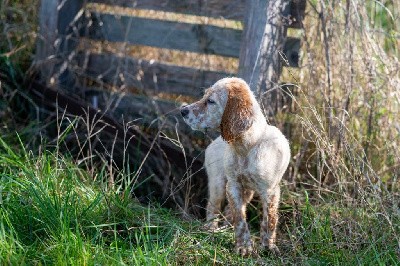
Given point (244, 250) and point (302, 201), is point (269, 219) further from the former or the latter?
point (302, 201)

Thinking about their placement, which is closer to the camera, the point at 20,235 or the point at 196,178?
the point at 20,235

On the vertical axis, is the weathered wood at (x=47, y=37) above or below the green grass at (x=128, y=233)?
above

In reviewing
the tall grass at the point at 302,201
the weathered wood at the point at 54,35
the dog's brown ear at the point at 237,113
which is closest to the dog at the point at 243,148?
the dog's brown ear at the point at 237,113

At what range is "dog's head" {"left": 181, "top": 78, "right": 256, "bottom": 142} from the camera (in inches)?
172

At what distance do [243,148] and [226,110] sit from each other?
0.27 meters

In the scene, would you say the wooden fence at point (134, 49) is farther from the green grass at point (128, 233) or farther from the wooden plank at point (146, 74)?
the green grass at point (128, 233)

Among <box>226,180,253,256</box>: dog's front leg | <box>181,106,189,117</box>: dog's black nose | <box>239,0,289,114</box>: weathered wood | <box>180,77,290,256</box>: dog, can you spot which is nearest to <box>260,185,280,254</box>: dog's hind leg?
<box>180,77,290,256</box>: dog

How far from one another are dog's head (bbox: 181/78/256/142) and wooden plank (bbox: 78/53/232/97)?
166cm

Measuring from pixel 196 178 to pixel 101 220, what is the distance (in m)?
1.42

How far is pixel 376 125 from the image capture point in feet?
18.4

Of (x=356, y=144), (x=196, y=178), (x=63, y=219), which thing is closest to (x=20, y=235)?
(x=63, y=219)

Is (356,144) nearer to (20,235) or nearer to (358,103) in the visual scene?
(358,103)

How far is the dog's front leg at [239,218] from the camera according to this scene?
14.7 ft

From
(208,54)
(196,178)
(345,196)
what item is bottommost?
(196,178)
